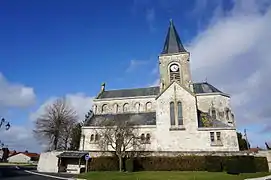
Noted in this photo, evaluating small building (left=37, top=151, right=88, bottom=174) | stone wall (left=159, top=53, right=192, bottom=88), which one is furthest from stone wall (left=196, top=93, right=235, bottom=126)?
small building (left=37, top=151, right=88, bottom=174)

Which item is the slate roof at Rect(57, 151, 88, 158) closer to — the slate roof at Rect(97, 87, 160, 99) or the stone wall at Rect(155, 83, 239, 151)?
the stone wall at Rect(155, 83, 239, 151)

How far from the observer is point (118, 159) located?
3278cm

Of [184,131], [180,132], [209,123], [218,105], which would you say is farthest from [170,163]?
[218,105]

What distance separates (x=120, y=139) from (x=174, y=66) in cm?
1857

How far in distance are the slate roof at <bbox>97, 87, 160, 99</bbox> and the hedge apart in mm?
21634

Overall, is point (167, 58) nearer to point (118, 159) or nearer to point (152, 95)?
point (152, 95)

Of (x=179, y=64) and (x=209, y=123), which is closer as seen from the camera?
(x=209, y=123)

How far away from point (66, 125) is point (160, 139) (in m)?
23.5

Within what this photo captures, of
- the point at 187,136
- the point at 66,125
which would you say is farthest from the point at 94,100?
the point at 187,136

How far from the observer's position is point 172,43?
153ft

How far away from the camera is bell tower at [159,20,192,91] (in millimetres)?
42875

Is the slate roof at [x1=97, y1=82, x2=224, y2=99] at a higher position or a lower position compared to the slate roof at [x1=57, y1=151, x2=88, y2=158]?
higher

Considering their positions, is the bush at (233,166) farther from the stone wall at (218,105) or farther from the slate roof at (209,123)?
the stone wall at (218,105)

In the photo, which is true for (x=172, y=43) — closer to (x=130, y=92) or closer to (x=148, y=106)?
(x=148, y=106)
